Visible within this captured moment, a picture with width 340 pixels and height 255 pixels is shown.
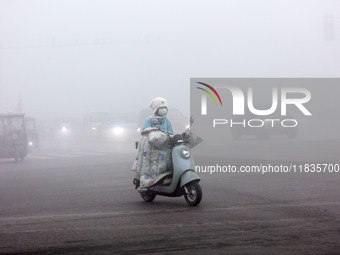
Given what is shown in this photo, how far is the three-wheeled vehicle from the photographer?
2694 centimetres

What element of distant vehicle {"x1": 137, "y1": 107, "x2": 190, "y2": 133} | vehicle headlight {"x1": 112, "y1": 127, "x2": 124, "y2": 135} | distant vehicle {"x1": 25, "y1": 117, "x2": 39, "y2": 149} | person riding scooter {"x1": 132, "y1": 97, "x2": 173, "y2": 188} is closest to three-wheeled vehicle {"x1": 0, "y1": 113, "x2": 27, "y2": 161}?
distant vehicle {"x1": 137, "y1": 107, "x2": 190, "y2": 133}

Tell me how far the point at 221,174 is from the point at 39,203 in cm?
618

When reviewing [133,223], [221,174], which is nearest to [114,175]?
[221,174]

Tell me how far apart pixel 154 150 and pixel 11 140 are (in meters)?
17.3

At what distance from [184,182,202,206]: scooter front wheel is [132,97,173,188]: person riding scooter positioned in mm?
494

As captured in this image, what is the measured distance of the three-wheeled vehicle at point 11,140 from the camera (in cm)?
2694

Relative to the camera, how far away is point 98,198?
12.1 metres

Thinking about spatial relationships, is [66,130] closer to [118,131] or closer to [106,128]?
[106,128]

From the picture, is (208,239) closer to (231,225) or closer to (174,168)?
(231,225)

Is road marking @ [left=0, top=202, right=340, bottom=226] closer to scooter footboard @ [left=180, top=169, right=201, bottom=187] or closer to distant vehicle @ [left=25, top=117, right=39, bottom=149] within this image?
scooter footboard @ [left=180, top=169, right=201, bottom=187]

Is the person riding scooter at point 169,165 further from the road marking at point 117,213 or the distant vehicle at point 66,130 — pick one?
the distant vehicle at point 66,130

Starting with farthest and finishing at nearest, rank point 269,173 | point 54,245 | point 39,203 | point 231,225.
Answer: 1. point 269,173
2. point 39,203
3. point 231,225
4. point 54,245

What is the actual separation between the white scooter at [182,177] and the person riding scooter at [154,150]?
14 centimetres

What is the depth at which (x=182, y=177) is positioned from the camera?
1046cm
